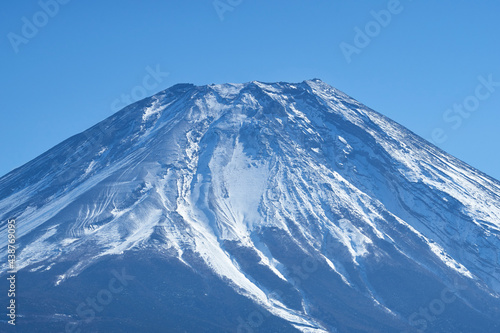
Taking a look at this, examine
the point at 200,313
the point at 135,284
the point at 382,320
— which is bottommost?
the point at 382,320

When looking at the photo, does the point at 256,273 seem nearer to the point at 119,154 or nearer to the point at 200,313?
the point at 200,313

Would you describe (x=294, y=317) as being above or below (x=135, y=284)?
below

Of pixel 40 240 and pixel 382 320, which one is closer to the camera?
pixel 382 320

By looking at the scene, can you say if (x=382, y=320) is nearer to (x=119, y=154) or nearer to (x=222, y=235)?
(x=222, y=235)

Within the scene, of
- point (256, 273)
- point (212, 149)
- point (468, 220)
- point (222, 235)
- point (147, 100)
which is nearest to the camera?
point (256, 273)

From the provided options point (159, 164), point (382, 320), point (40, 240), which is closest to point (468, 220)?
point (382, 320)

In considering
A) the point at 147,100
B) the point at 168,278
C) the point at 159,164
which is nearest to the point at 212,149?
the point at 159,164

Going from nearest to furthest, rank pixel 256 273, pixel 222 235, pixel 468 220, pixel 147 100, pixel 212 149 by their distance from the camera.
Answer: pixel 256 273 < pixel 222 235 < pixel 468 220 < pixel 212 149 < pixel 147 100
